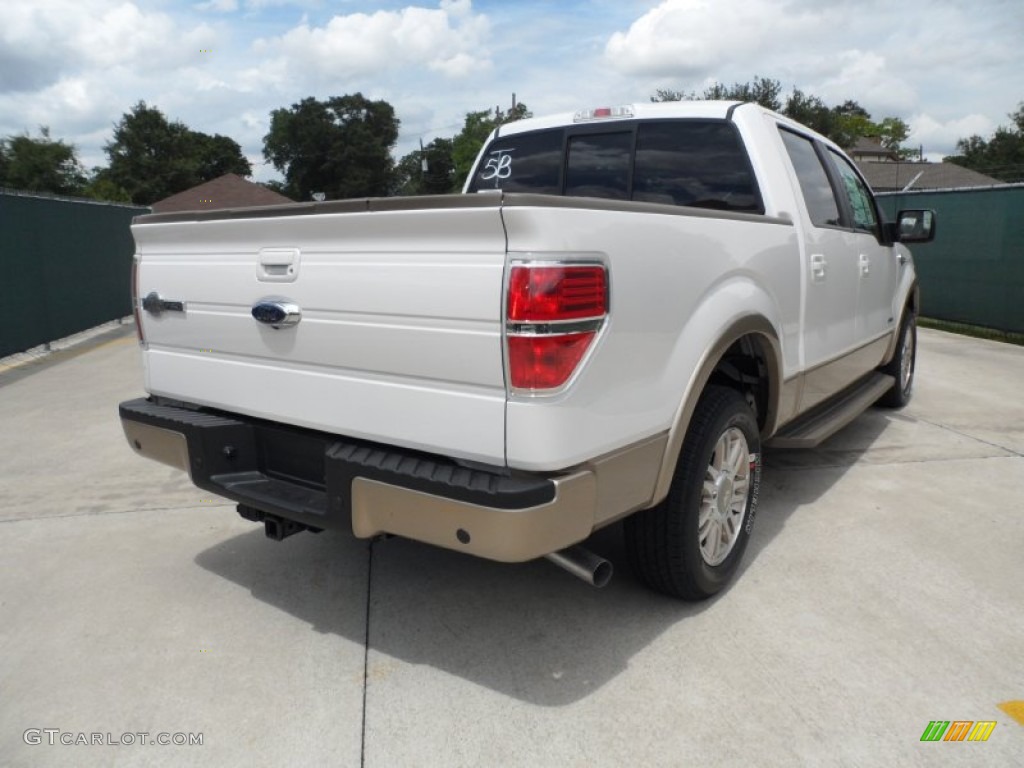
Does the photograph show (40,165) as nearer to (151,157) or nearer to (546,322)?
(151,157)

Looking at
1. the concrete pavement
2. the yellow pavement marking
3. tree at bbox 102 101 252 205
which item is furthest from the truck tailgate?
tree at bbox 102 101 252 205

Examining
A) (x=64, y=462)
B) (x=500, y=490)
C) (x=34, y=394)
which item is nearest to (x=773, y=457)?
(x=500, y=490)

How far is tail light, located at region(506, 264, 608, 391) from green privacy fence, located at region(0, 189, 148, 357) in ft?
28.9

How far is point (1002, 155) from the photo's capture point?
67.7m

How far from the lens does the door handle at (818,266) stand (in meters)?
3.83

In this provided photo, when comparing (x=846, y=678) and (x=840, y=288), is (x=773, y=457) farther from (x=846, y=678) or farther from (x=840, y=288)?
(x=846, y=678)

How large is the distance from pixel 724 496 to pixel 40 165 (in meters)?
68.0

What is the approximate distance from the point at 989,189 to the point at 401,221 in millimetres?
11570

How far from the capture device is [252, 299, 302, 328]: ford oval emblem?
2666mm

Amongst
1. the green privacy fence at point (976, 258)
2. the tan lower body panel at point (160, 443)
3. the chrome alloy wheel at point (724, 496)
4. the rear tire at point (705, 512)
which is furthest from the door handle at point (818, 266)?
the green privacy fence at point (976, 258)

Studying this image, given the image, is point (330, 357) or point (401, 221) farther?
point (330, 357)

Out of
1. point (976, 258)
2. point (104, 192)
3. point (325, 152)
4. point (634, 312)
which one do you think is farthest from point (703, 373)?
point (325, 152)

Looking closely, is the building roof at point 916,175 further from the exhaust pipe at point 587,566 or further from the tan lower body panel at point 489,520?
the tan lower body panel at point 489,520

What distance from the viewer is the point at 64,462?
5246mm
